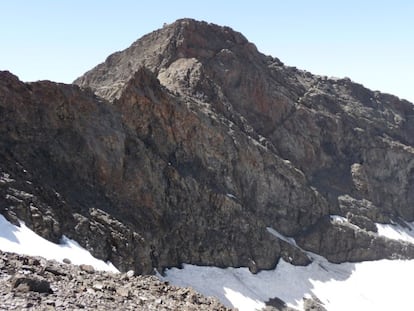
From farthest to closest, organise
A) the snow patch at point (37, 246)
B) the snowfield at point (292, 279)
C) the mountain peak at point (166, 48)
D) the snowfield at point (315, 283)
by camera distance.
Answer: the mountain peak at point (166, 48) → the snowfield at point (315, 283) → the snowfield at point (292, 279) → the snow patch at point (37, 246)

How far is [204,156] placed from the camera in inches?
2559

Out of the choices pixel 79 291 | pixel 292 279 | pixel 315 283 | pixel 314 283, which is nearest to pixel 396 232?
pixel 315 283

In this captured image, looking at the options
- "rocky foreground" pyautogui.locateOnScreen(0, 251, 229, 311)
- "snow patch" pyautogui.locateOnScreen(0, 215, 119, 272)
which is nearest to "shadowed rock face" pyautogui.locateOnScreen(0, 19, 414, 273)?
"snow patch" pyautogui.locateOnScreen(0, 215, 119, 272)

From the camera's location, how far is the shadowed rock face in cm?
4262

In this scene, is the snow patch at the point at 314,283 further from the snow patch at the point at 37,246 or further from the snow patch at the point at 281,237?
the snow patch at the point at 37,246

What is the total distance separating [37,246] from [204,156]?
36815 millimetres

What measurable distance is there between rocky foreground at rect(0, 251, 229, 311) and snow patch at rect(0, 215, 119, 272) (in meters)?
7.22

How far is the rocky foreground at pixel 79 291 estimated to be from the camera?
15.6 meters

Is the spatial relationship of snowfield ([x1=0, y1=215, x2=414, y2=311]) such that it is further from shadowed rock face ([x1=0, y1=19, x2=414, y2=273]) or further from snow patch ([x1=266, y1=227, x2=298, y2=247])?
shadowed rock face ([x1=0, y1=19, x2=414, y2=273])

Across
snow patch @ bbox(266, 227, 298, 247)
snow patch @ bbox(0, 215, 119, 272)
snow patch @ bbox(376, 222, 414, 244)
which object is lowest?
snow patch @ bbox(266, 227, 298, 247)

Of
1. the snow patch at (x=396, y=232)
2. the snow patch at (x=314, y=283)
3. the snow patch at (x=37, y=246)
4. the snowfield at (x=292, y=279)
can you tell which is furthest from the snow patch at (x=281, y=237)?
the snow patch at (x=37, y=246)

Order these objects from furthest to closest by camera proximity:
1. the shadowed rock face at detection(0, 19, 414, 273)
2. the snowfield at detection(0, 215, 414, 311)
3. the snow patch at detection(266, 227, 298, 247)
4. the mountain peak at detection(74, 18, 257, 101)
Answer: the mountain peak at detection(74, 18, 257, 101) → the snow patch at detection(266, 227, 298, 247) → the shadowed rock face at detection(0, 19, 414, 273) → the snowfield at detection(0, 215, 414, 311)

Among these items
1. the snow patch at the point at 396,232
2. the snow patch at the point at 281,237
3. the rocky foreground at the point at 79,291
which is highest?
the rocky foreground at the point at 79,291

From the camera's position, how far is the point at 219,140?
67250mm
